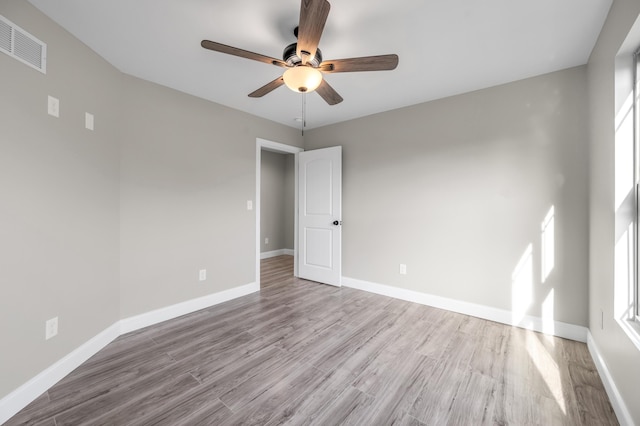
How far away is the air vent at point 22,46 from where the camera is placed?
151cm

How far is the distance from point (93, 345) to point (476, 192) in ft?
12.8

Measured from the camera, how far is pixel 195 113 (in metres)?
3.04

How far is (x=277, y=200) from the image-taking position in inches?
249

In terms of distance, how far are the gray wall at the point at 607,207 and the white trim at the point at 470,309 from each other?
23 centimetres

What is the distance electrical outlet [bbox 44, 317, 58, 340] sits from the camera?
175cm

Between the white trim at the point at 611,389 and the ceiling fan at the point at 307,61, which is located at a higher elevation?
the ceiling fan at the point at 307,61

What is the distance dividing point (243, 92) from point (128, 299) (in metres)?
2.49

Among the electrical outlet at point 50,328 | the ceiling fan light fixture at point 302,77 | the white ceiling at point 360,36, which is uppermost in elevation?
the white ceiling at point 360,36

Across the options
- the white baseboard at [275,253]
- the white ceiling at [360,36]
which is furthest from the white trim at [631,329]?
the white baseboard at [275,253]

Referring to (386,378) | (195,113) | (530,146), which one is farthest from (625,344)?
(195,113)

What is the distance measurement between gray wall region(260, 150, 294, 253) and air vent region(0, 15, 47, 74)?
4.27m

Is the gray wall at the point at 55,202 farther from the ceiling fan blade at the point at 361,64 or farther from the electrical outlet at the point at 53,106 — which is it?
the ceiling fan blade at the point at 361,64

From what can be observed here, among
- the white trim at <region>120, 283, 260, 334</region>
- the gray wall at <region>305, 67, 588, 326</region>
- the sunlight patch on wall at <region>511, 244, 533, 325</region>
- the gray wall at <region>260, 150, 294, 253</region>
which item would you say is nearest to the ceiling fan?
the gray wall at <region>305, 67, 588, 326</region>

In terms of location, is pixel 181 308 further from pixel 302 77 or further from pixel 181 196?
pixel 302 77
